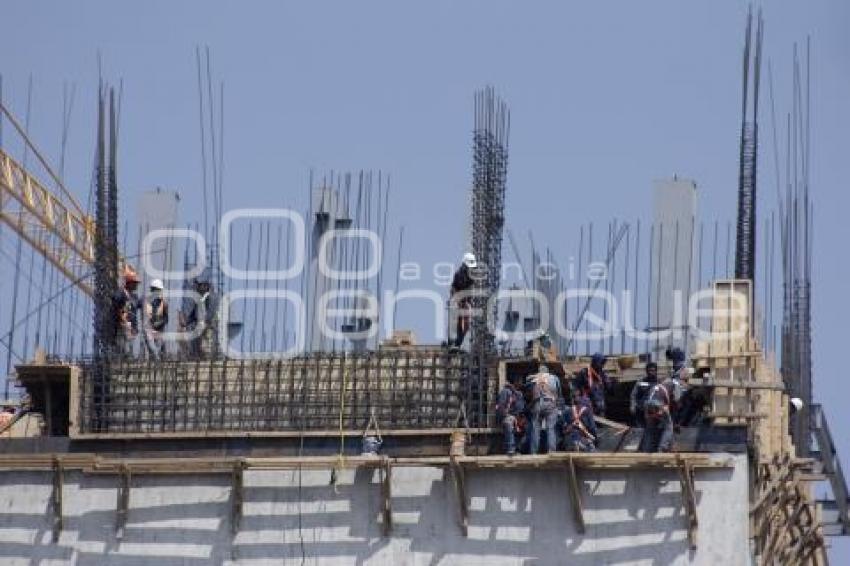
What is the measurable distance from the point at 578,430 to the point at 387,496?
2.93 meters

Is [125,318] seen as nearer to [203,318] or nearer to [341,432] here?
[203,318]

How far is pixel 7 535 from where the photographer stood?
39594 millimetres

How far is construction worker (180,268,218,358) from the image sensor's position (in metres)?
44.1

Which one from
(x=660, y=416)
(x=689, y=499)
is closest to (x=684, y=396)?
(x=660, y=416)

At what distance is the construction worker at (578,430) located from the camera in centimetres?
3728

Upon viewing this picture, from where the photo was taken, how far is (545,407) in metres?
36.9

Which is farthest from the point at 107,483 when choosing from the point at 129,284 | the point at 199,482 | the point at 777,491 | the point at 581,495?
the point at 777,491

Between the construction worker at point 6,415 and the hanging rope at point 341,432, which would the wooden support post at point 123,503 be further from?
the construction worker at point 6,415

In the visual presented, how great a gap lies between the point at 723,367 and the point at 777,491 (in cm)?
207

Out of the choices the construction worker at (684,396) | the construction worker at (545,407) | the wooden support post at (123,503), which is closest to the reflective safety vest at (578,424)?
the construction worker at (545,407)

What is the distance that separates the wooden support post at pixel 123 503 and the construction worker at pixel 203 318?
5.42m

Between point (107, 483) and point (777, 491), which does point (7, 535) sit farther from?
point (777, 491)

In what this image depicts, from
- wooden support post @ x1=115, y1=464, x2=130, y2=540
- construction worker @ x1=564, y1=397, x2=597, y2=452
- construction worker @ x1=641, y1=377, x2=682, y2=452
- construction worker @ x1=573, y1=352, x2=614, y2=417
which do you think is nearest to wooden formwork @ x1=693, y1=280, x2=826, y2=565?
construction worker @ x1=641, y1=377, x2=682, y2=452

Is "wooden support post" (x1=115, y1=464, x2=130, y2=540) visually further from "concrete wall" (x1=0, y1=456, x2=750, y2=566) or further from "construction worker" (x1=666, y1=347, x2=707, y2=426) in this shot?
"construction worker" (x1=666, y1=347, x2=707, y2=426)
